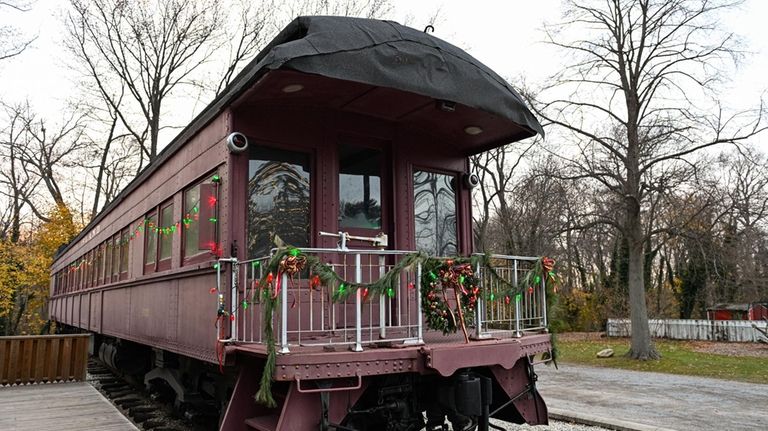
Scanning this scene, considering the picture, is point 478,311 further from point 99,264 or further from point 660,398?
point 99,264

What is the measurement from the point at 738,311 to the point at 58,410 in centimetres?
2773

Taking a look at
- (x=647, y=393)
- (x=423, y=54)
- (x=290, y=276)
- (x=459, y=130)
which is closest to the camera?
(x=290, y=276)

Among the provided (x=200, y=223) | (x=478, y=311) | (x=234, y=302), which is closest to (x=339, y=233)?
(x=234, y=302)

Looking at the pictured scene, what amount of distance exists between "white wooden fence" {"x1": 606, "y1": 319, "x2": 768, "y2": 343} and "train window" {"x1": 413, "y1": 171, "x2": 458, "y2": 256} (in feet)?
66.9

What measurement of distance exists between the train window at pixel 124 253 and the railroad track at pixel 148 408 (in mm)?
2026

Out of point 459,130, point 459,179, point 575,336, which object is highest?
point 459,130

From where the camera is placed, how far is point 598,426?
7363 mm

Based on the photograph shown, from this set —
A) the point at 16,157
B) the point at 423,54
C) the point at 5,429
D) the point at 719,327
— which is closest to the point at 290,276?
the point at 423,54

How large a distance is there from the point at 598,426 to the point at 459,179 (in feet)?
11.8

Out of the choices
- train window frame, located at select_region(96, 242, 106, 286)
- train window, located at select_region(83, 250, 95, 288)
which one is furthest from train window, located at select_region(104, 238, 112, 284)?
train window, located at select_region(83, 250, 95, 288)

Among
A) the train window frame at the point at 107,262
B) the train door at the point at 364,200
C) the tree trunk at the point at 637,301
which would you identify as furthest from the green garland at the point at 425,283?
the tree trunk at the point at 637,301

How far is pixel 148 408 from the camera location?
28.6 feet

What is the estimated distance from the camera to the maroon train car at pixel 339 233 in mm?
4305

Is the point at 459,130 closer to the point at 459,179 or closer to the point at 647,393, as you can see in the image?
the point at 459,179
